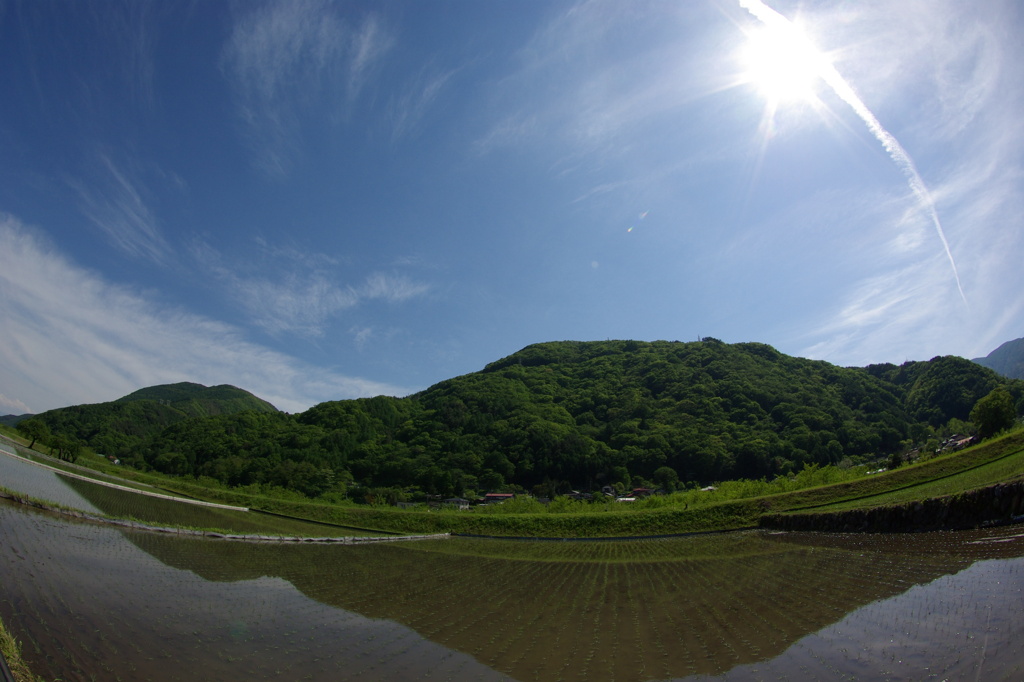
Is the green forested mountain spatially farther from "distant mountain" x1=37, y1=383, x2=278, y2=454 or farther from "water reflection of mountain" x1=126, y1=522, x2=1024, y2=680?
"water reflection of mountain" x1=126, y1=522, x2=1024, y2=680

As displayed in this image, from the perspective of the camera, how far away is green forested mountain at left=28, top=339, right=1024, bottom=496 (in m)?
84.6

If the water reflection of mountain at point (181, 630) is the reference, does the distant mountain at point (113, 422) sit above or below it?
above

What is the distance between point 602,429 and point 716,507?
72621mm

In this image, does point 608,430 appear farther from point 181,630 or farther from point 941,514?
point 181,630

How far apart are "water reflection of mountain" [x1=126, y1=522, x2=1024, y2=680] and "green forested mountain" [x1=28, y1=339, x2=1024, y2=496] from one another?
6114cm

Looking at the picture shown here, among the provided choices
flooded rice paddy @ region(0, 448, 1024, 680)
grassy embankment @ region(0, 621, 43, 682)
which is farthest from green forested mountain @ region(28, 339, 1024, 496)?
grassy embankment @ region(0, 621, 43, 682)

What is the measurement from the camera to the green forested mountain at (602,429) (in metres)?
84.6

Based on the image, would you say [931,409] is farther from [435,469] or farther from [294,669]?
[294,669]

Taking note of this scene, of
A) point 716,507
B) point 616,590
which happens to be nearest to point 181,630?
point 616,590

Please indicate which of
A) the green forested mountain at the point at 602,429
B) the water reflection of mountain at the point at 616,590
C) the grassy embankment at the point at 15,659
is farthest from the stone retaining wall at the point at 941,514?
the green forested mountain at the point at 602,429

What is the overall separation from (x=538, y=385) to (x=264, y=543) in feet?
354

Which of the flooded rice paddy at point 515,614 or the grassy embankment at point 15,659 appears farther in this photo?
the flooded rice paddy at point 515,614

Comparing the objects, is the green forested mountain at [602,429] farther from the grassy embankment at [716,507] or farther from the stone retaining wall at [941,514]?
the stone retaining wall at [941,514]

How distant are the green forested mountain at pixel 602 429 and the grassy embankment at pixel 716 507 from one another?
39800 mm
